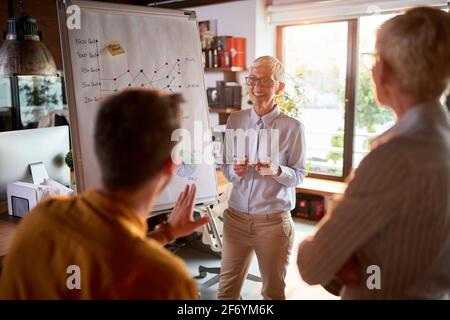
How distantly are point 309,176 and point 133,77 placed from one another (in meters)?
3.21

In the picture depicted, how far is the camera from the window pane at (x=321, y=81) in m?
4.54

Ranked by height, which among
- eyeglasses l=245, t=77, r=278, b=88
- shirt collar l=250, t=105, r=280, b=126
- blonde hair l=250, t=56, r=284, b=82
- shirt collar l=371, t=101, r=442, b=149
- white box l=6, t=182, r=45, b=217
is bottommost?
white box l=6, t=182, r=45, b=217

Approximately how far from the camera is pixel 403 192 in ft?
3.02

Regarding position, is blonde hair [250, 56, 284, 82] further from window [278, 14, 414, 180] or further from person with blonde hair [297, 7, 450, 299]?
window [278, 14, 414, 180]

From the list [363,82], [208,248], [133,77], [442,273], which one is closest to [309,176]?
[363,82]

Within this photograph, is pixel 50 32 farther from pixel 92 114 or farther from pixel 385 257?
pixel 385 257

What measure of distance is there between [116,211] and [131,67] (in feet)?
4.48

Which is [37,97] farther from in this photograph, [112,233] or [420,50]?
[420,50]

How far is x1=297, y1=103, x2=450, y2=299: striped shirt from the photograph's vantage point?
0.92 meters

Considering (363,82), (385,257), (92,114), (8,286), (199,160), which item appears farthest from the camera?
(363,82)

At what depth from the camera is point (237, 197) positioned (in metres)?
2.00

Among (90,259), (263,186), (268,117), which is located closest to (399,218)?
(90,259)

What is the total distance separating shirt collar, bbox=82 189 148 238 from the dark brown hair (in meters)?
0.03

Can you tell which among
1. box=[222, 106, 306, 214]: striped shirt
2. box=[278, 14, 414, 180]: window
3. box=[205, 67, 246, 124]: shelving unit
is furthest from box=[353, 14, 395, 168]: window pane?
box=[222, 106, 306, 214]: striped shirt
